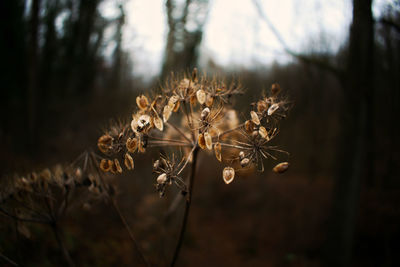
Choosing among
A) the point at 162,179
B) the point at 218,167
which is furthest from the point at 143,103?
the point at 218,167

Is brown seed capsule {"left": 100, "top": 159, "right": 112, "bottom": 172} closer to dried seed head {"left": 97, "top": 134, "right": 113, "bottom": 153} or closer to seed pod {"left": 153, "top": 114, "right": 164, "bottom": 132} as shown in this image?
dried seed head {"left": 97, "top": 134, "right": 113, "bottom": 153}

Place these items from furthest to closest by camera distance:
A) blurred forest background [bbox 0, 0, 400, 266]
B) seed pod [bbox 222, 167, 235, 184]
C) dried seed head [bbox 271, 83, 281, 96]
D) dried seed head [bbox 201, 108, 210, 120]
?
blurred forest background [bbox 0, 0, 400, 266], dried seed head [bbox 271, 83, 281, 96], dried seed head [bbox 201, 108, 210, 120], seed pod [bbox 222, 167, 235, 184]

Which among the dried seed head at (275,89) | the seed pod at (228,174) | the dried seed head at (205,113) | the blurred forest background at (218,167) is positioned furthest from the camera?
the blurred forest background at (218,167)

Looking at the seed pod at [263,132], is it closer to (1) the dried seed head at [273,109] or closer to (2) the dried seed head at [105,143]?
(1) the dried seed head at [273,109]

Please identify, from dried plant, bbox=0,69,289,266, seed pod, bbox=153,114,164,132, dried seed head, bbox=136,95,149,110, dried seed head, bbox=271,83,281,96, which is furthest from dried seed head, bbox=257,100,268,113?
dried seed head, bbox=136,95,149,110

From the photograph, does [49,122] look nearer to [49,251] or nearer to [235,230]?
[49,251]

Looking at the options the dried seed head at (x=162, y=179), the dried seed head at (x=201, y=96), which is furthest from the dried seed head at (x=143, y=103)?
the dried seed head at (x=162, y=179)

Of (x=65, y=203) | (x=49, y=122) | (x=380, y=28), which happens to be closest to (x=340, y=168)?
(x=380, y=28)

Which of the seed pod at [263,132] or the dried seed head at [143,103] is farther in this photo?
the dried seed head at [143,103]
